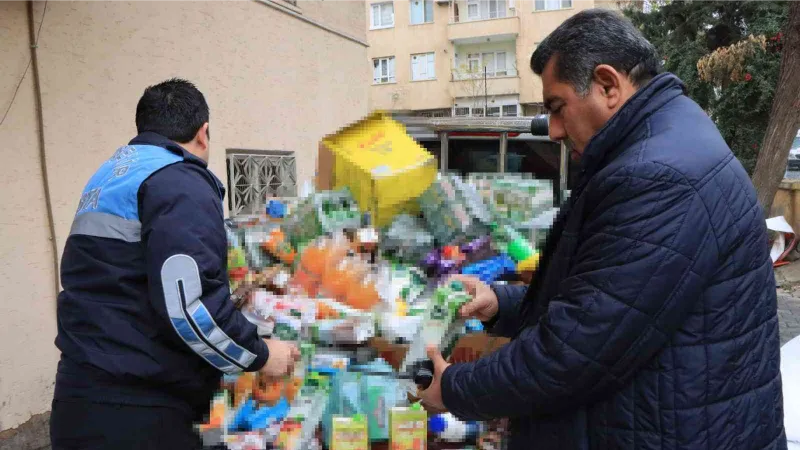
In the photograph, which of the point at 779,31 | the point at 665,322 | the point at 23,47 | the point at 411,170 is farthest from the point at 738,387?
the point at 779,31

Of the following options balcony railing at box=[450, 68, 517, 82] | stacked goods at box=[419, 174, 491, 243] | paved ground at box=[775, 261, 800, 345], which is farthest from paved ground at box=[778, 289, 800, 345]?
balcony railing at box=[450, 68, 517, 82]

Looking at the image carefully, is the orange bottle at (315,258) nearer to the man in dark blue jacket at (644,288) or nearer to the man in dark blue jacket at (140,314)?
the man in dark blue jacket at (140,314)

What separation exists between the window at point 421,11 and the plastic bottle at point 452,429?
28877 mm

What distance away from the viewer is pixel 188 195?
1752 millimetres

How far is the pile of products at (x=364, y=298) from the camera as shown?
6.29 ft

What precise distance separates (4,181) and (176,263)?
2.76 metres


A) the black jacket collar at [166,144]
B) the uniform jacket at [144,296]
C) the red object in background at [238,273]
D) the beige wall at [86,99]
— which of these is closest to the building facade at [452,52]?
the beige wall at [86,99]

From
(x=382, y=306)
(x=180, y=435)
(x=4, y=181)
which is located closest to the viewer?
(x=180, y=435)

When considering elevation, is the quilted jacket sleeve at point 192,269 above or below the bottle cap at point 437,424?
above

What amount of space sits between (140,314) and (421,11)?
2942cm

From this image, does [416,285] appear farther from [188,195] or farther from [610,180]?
[610,180]

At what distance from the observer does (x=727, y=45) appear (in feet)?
46.3

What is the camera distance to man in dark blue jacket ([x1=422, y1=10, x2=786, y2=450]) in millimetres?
1116

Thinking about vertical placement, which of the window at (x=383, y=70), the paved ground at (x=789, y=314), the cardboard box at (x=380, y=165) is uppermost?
the window at (x=383, y=70)
